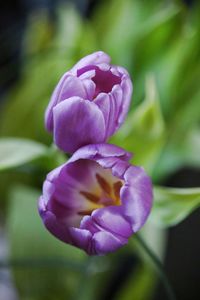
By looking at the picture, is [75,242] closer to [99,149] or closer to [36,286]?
[99,149]

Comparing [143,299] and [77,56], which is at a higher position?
[77,56]

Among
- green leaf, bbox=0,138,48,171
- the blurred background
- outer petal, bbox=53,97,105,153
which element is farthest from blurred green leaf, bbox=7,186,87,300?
outer petal, bbox=53,97,105,153

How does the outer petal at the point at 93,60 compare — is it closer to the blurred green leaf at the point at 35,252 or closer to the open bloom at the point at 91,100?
the open bloom at the point at 91,100

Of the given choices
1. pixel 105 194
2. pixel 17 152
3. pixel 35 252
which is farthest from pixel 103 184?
pixel 35 252

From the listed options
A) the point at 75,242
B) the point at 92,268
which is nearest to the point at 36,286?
Result: the point at 92,268

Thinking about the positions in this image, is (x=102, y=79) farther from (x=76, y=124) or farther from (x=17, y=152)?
(x=17, y=152)
